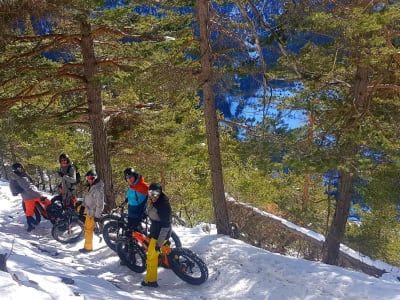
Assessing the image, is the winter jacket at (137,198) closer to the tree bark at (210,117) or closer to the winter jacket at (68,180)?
the tree bark at (210,117)

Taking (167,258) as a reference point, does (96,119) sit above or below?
above

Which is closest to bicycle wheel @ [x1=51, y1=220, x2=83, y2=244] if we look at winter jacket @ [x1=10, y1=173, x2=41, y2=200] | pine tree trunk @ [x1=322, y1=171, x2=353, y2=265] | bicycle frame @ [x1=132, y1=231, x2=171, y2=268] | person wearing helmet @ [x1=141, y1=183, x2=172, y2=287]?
winter jacket @ [x1=10, y1=173, x2=41, y2=200]

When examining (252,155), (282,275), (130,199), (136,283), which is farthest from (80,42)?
(282,275)

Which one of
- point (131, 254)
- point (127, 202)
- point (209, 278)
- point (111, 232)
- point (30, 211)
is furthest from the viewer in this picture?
point (30, 211)

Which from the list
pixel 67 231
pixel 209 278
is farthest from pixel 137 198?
pixel 67 231

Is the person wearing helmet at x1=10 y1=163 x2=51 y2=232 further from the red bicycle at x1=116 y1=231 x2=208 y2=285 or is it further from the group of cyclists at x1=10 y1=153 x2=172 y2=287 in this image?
the red bicycle at x1=116 y1=231 x2=208 y2=285

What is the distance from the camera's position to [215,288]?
7.43 metres

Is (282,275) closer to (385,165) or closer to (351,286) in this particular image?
(351,286)

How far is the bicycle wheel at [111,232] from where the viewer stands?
350 inches

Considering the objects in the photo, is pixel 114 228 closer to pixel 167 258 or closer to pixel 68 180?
pixel 68 180

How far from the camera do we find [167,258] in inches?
300

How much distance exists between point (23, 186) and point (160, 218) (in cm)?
479

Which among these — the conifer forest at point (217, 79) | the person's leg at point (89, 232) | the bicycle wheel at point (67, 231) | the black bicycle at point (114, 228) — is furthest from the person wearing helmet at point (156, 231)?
the bicycle wheel at point (67, 231)

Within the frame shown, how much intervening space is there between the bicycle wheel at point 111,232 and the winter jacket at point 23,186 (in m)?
2.58
